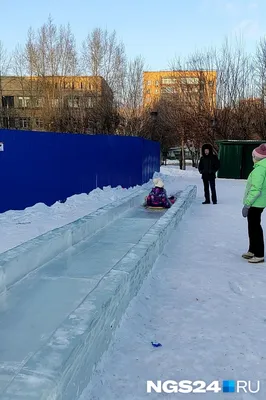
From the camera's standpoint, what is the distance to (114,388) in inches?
90.9

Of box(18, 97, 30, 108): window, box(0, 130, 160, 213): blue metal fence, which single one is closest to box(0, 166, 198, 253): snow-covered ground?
box(0, 130, 160, 213): blue metal fence

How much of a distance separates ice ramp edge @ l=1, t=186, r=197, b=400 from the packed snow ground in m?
0.12

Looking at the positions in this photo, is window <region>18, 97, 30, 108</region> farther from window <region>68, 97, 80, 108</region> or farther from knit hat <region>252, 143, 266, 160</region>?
knit hat <region>252, 143, 266, 160</region>

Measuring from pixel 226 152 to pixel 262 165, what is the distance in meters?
14.5

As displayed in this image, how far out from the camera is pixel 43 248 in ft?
15.5

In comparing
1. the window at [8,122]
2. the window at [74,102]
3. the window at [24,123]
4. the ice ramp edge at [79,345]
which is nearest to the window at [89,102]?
the window at [74,102]

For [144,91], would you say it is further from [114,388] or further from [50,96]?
[114,388]

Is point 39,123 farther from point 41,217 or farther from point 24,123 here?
point 41,217

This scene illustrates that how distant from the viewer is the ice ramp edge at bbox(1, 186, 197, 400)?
1889mm

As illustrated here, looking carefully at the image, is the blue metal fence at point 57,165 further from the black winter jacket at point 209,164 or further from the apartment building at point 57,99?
the apartment building at point 57,99

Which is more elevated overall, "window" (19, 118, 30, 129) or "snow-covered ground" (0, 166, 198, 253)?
"window" (19, 118, 30, 129)

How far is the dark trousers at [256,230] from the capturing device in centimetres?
489
